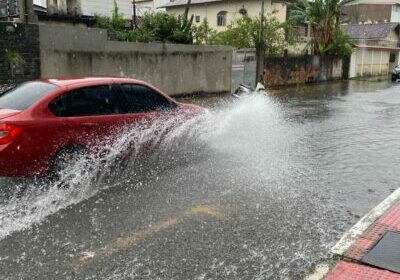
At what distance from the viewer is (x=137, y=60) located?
56.8 ft

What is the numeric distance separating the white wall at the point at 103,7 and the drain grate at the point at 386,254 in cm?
2690

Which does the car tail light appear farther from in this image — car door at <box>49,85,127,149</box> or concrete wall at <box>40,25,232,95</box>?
concrete wall at <box>40,25,232,95</box>

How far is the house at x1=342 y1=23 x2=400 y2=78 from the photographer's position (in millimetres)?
39312

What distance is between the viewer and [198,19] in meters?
44.5

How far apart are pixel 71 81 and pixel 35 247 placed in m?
3.10

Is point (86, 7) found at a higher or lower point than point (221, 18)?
lower

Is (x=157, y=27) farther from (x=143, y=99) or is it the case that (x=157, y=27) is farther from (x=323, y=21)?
(x=323, y=21)

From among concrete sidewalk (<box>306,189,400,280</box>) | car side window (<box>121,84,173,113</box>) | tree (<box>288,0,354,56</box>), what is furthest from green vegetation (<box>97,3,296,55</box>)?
concrete sidewalk (<box>306,189,400,280</box>)

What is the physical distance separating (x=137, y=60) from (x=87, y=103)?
10.6 metres

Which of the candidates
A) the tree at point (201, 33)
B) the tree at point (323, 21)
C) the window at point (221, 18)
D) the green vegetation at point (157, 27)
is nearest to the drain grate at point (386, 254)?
the green vegetation at point (157, 27)

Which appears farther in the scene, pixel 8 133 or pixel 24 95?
pixel 24 95

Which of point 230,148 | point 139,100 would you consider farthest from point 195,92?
point 139,100

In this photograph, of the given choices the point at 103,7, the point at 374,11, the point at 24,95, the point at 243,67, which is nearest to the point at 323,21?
the point at 243,67

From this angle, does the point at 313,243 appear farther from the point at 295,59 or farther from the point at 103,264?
the point at 295,59
